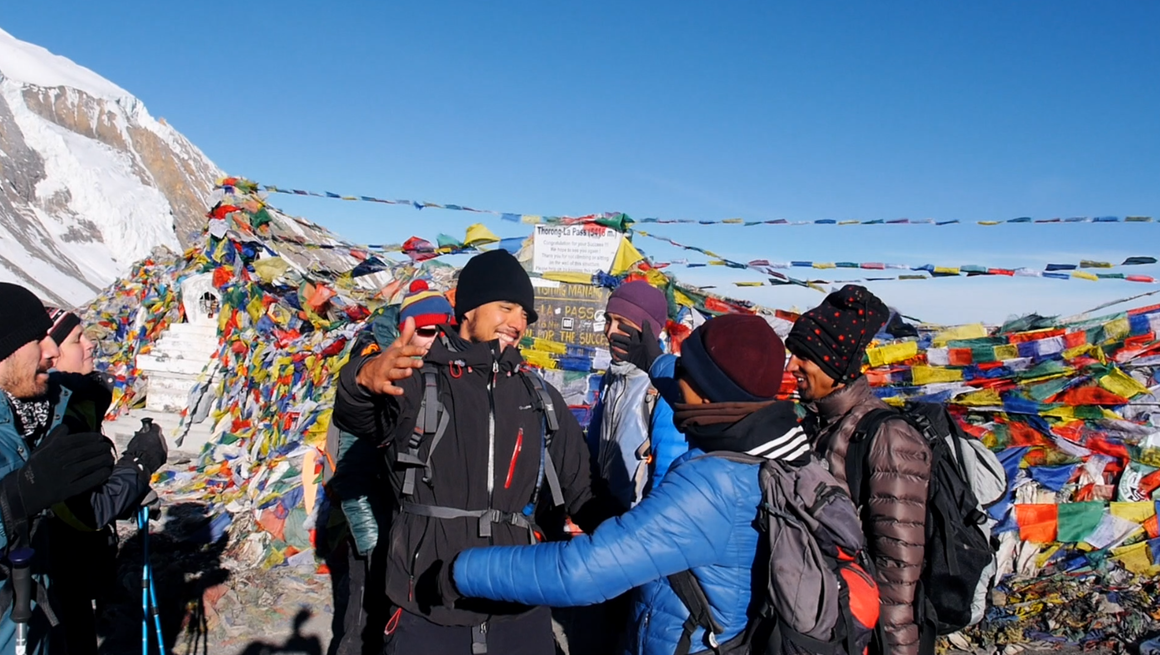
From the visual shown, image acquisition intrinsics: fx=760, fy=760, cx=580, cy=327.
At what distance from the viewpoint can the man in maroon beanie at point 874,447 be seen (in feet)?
9.02

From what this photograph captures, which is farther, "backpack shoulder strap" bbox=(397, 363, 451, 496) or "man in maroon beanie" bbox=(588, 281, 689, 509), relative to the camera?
"man in maroon beanie" bbox=(588, 281, 689, 509)

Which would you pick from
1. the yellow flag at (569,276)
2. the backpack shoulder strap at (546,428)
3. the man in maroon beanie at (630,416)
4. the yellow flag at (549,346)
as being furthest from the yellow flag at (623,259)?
the backpack shoulder strap at (546,428)

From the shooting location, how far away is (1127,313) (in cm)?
617

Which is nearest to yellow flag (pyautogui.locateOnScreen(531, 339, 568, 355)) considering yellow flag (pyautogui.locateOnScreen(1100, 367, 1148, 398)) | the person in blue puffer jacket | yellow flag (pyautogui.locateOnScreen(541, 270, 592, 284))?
yellow flag (pyautogui.locateOnScreen(541, 270, 592, 284))

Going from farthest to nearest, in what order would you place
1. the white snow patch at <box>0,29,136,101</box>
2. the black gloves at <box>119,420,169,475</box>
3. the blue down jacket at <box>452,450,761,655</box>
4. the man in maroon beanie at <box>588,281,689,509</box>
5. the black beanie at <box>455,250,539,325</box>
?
the white snow patch at <box>0,29,136,101</box>, the black gloves at <box>119,420,169,475</box>, the man in maroon beanie at <box>588,281,689,509</box>, the black beanie at <box>455,250,539,325</box>, the blue down jacket at <box>452,450,761,655</box>

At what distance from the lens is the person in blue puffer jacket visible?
1.90m

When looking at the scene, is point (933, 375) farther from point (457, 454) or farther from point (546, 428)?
point (457, 454)

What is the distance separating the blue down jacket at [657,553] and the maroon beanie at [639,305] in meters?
2.24

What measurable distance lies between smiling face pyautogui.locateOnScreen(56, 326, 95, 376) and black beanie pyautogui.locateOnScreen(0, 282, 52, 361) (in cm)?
51

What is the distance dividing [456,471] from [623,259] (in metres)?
5.23

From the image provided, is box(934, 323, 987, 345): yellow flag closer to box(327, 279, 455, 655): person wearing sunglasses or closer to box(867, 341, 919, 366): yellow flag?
box(867, 341, 919, 366): yellow flag

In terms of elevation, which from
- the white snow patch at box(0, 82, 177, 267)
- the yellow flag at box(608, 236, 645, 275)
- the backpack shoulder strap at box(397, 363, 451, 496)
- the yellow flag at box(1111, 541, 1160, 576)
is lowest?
the yellow flag at box(1111, 541, 1160, 576)

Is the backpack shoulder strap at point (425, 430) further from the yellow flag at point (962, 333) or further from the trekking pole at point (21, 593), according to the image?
the yellow flag at point (962, 333)

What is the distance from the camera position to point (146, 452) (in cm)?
349
